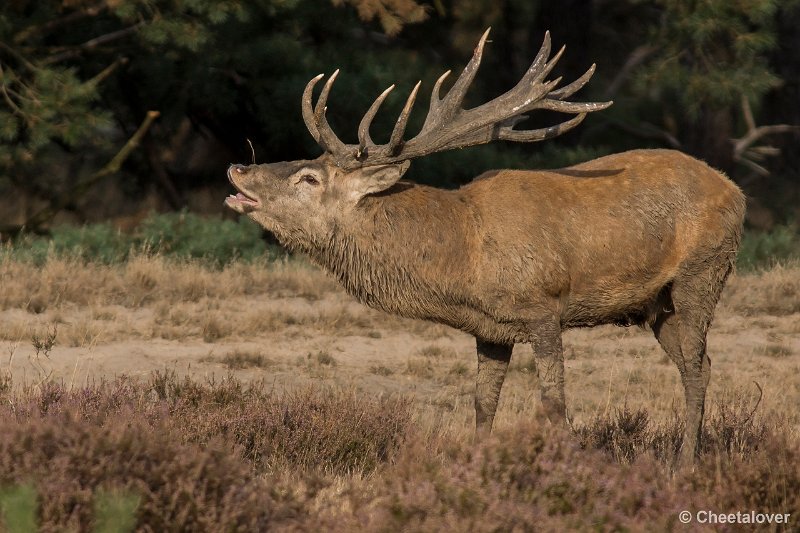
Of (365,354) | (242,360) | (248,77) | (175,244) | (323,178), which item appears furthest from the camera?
(248,77)

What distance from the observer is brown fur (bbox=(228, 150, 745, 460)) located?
731 cm

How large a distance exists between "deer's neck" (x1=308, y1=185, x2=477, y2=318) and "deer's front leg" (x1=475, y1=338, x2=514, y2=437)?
0.58 meters

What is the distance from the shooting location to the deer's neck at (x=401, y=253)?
290 inches

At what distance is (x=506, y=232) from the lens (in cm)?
733

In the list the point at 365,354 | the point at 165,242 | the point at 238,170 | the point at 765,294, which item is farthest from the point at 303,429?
the point at 165,242

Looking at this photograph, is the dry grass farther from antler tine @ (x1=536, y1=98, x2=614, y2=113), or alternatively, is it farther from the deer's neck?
antler tine @ (x1=536, y1=98, x2=614, y2=113)

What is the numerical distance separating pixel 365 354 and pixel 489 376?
325 centimetres

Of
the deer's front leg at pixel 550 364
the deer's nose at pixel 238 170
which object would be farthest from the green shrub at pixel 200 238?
the deer's front leg at pixel 550 364

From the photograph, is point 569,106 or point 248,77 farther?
point 248,77

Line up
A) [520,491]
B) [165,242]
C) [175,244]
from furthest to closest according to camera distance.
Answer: [175,244], [165,242], [520,491]

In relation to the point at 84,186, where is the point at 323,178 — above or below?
above

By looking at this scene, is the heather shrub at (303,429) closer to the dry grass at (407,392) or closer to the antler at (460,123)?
the dry grass at (407,392)

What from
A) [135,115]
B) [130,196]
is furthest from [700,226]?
[130,196]

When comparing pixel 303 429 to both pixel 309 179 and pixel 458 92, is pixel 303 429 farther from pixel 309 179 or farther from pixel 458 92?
pixel 458 92
